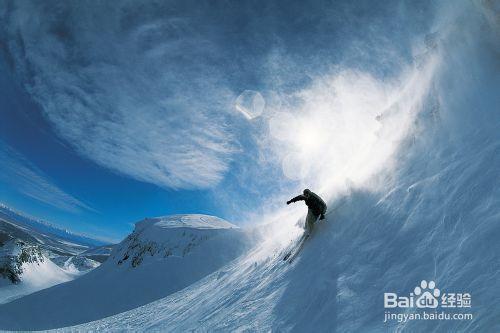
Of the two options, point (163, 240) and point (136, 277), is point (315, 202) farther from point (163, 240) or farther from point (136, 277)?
point (163, 240)

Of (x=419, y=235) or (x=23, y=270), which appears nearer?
(x=419, y=235)

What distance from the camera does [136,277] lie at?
2725 centimetres

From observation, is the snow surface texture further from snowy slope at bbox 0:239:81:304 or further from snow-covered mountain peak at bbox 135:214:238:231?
snowy slope at bbox 0:239:81:304

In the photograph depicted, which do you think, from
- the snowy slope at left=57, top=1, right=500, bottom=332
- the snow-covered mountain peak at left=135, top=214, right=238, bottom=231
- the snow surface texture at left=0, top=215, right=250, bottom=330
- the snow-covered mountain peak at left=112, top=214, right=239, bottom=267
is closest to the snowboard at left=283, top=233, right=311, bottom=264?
the snowy slope at left=57, top=1, right=500, bottom=332

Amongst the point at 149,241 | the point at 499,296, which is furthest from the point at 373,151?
the point at 149,241

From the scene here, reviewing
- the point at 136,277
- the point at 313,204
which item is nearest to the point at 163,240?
the point at 136,277

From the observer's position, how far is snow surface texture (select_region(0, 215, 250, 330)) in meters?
23.4

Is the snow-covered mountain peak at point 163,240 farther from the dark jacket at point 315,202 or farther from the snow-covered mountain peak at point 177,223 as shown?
the dark jacket at point 315,202

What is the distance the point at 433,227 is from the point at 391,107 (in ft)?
28.7

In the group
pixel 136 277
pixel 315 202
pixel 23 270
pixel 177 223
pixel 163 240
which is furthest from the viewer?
pixel 177 223

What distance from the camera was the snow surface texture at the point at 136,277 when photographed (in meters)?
23.4

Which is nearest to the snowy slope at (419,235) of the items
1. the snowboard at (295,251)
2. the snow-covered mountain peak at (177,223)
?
the snowboard at (295,251)

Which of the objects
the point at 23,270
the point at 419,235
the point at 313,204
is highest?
the point at 313,204

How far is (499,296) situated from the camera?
417cm
